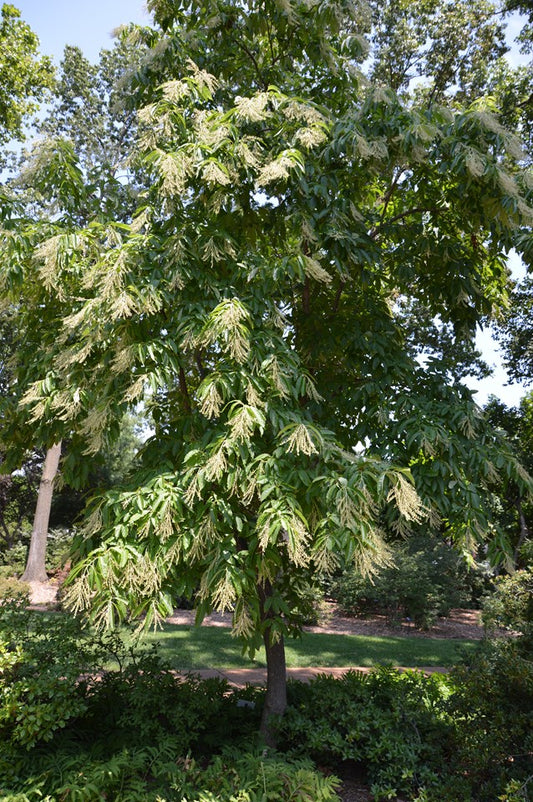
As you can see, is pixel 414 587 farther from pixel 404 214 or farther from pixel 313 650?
pixel 404 214

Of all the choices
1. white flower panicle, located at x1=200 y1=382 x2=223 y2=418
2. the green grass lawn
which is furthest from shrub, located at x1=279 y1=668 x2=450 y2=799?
white flower panicle, located at x1=200 y1=382 x2=223 y2=418

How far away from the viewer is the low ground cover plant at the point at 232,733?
3.51m

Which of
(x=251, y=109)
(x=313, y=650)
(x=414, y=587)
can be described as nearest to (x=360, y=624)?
(x=414, y=587)

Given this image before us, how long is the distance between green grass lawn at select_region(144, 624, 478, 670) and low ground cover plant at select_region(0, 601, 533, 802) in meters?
2.52

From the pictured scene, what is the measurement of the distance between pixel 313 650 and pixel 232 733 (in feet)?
13.5

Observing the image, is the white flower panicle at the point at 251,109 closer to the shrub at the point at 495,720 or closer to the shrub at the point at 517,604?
the shrub at the point at 517,604

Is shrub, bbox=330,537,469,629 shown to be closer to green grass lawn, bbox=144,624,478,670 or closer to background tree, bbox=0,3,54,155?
green grass lawn, bbox=144,624,478,670

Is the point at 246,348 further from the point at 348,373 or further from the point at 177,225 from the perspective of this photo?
the point at 348,373

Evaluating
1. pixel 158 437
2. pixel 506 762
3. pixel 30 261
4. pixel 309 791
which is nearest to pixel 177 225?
pixel 30 261

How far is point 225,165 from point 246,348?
1217 millimetres

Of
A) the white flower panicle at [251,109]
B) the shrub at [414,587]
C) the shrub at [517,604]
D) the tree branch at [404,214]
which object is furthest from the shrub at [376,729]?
the shrub at [414,587]

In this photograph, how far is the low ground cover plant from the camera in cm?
351

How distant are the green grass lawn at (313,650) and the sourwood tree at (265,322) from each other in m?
3.27

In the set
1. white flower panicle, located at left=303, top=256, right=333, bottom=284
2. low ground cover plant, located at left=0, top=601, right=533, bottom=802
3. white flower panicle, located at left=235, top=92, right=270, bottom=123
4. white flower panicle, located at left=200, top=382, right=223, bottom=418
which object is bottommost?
low ground cover plant, located at left=0, top=601, right=533, bottom=802
